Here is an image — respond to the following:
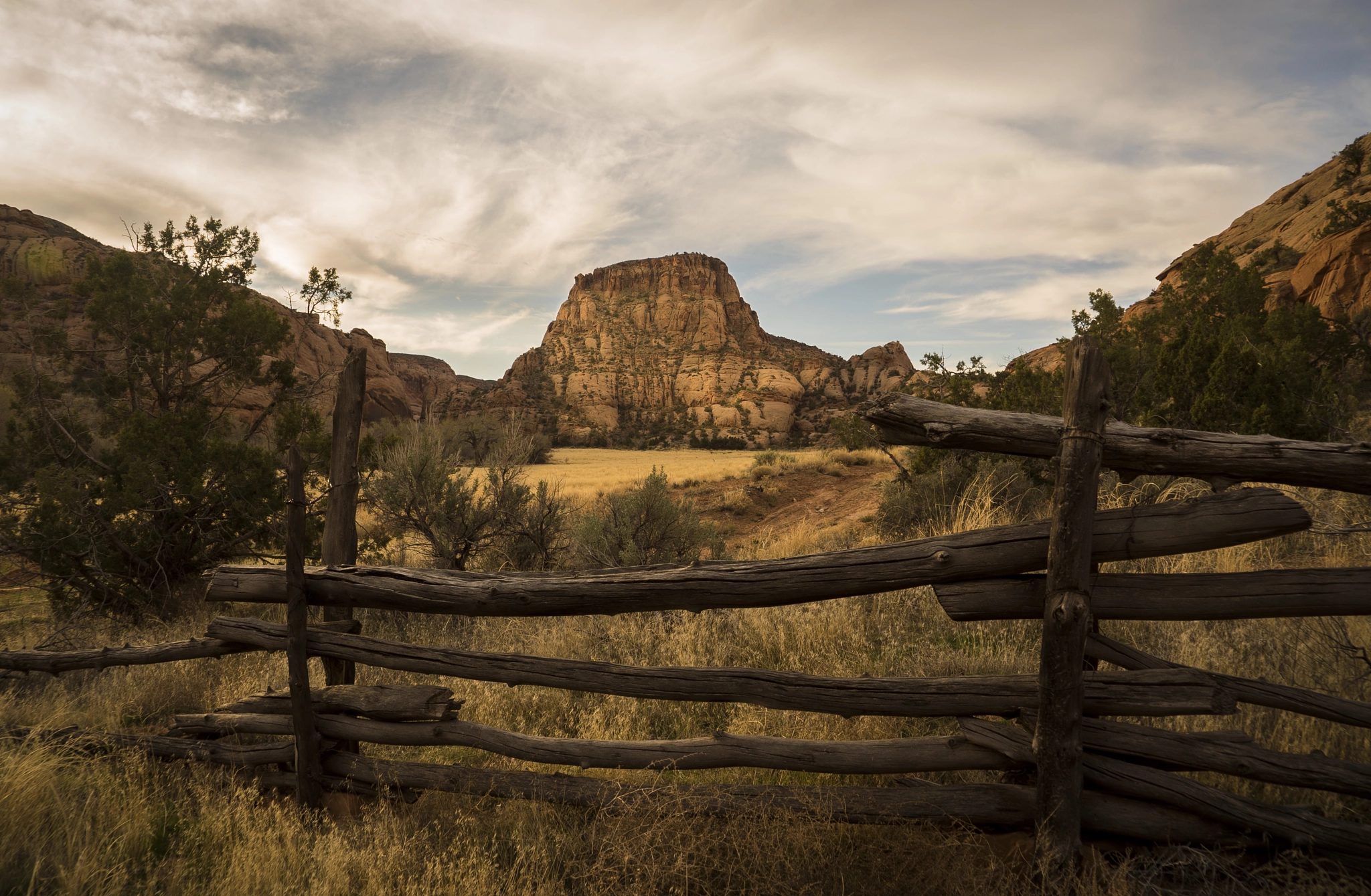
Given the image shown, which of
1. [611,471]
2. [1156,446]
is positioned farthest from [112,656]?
[611,471]

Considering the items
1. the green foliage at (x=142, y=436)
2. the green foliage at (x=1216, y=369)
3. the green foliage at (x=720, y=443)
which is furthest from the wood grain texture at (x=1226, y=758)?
the green foliage at (x=720, y=443)

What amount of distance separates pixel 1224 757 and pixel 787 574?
204 cm

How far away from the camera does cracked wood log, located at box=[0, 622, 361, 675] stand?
152 inches

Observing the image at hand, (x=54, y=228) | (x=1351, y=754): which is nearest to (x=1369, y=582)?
(x=1351, y=754)

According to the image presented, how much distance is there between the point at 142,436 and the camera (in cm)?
691

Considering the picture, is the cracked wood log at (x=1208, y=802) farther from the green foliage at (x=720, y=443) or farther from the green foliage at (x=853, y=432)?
the green foliage at (x=720, y=443)

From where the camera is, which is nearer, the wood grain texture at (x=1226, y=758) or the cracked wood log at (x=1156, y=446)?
the cracked wood log at (x=1156, y=446)

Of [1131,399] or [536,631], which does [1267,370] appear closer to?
[1131,399]

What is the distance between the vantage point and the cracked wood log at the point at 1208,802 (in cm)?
252

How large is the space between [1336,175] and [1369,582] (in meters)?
53.3

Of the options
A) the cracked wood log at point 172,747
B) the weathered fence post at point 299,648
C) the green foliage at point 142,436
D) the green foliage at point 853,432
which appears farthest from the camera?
the green foliage at point 853,432

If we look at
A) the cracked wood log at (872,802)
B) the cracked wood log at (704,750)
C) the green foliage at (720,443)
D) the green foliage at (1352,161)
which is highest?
the green foliage at (1352,161)

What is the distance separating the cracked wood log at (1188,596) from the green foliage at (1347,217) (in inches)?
1463

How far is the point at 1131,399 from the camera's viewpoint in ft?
39.3
